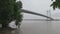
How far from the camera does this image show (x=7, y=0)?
280 inches

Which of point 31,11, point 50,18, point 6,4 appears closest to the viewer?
point 6,4

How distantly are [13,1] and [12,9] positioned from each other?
1.87 feet

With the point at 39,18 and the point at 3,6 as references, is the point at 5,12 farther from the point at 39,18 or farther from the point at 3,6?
the point at 39,18

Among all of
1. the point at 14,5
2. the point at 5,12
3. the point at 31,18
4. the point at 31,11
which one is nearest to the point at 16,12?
the point at 14,5

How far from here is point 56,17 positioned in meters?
21.0

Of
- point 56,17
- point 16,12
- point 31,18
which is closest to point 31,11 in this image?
point 31,18

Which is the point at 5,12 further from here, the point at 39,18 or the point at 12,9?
the point at 39,18

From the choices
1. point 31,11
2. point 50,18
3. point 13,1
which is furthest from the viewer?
point 50,18

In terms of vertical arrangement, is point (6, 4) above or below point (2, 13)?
above

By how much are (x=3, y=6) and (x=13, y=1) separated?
80 cm

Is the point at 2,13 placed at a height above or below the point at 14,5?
below

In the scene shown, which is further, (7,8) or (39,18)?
(39,18)

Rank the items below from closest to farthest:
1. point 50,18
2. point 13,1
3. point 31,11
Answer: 1. point 13,1
2. point 31,11
3. point 50,18

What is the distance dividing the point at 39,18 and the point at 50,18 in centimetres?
187
